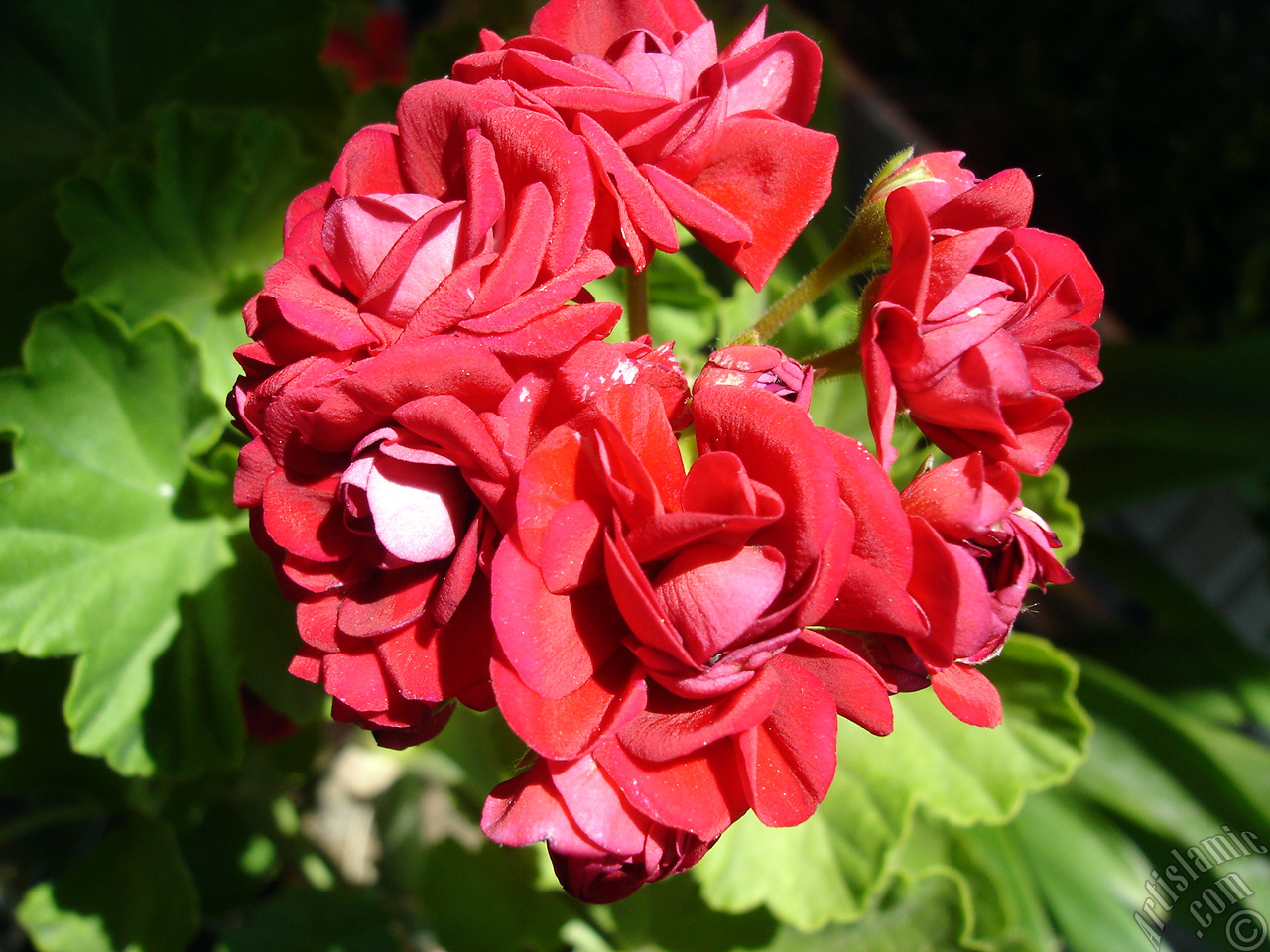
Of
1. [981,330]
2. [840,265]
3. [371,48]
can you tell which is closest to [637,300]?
[840,265]

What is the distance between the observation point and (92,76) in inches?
45.0

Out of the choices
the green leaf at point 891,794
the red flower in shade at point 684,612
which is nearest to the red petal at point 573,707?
the red flower in shade at point 684,612

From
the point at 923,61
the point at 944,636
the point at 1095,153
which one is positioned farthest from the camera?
the point at 923,61

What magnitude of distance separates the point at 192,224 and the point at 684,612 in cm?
83

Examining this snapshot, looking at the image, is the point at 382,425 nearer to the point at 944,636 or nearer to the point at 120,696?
the point at 944,636

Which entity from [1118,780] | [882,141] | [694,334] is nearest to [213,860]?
[694,334]

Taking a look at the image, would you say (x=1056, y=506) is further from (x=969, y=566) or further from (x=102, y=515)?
(x=102, y=515)

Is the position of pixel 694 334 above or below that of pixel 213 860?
above

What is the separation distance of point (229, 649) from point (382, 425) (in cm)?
52

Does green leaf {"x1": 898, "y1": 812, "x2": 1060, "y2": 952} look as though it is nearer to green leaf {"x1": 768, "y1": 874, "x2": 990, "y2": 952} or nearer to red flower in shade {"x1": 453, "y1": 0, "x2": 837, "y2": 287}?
green leaf {"x1": 768, "y1": 874, "x2": 990, "y2": 952}

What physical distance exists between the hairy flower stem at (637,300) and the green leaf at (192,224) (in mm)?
512

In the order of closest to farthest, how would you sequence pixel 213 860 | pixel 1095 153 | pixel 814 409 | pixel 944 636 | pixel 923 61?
1. pixel 944 636
2. pixel 814 409
3. pixel 213 860
4. pixel 1095 153
5. pixel 923 61

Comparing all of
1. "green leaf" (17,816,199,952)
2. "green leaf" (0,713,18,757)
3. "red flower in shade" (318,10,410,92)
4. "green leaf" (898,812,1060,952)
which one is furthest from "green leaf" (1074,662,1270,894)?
"red flower in shade" (318,10,410,92)

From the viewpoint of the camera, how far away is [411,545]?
490mm
